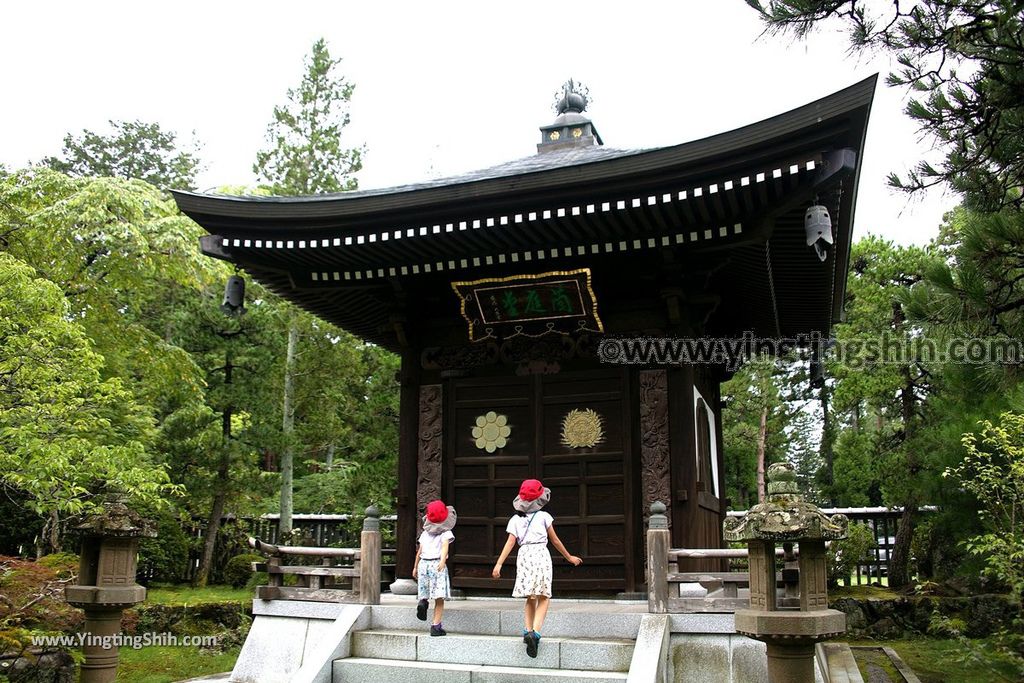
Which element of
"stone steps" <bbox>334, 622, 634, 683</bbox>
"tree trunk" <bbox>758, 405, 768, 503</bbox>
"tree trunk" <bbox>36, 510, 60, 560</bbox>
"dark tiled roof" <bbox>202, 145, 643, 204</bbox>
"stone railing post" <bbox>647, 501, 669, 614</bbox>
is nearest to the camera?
"stone steps" <bbox>334, 622, 634, 683</bbox>

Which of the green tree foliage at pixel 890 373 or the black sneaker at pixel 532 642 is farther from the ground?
the green tree foliage at pixel 890 373

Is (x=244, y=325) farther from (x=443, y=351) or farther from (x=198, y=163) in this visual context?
(x=198, y=163)

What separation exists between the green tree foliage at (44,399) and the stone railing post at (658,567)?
18.1 ft

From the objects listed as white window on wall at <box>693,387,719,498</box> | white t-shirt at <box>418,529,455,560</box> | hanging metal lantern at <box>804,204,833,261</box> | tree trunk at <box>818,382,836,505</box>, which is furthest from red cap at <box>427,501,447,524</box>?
tree trunk at <box>818,382,836,505</box>

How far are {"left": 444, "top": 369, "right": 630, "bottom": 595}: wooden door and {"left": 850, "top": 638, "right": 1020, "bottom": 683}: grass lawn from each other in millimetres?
3531

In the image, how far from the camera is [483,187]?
26.6 ft

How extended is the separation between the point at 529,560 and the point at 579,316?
3.41 meters

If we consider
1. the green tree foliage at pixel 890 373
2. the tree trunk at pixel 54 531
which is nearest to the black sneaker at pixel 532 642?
the tree trunk at pixel 54 531

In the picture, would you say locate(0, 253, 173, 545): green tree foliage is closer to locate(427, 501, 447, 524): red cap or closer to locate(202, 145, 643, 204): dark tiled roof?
locate(202, 145, 643, 204): dark tiled roof

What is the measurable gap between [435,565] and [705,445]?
440 cm

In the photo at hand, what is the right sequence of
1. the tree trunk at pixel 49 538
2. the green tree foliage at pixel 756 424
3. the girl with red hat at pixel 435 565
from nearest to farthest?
1. the girl with red hat at pixel 435 565
2. the tree trunk at pixel 49 538
3. the green tree foliage at pixel 756 424

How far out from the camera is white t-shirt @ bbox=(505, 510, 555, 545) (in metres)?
7.00

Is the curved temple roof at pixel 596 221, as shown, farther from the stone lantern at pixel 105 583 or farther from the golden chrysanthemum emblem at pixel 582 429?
the stone lantern at pixel 105 583

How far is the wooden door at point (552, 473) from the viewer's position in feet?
29.5
